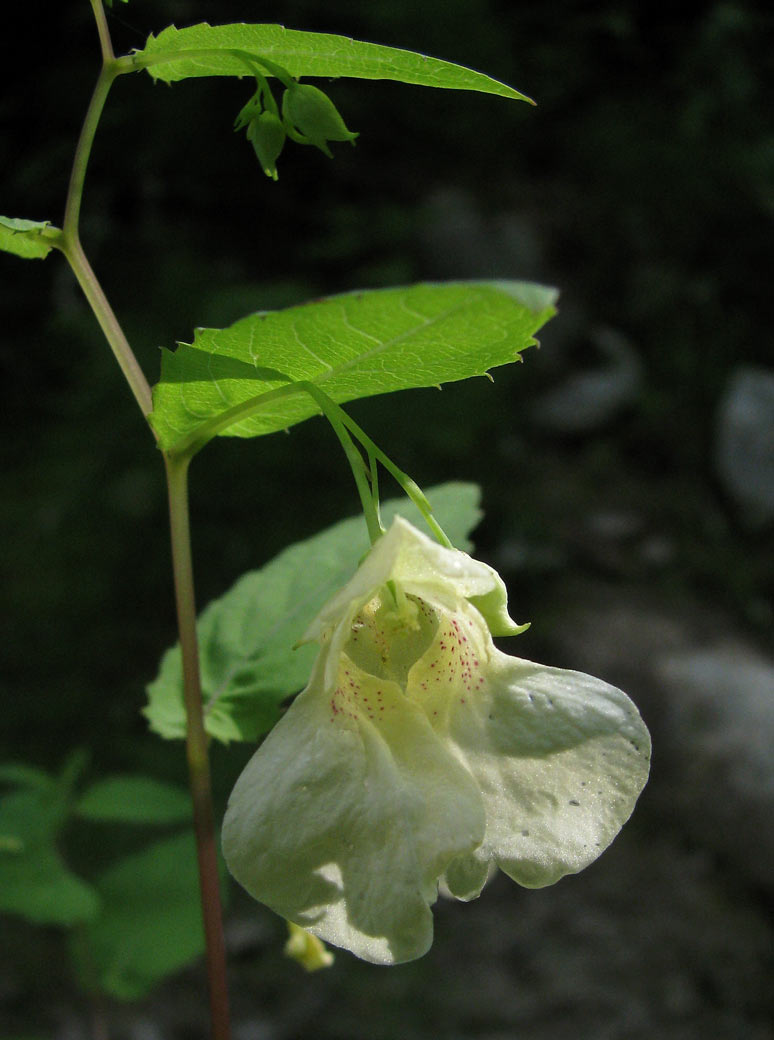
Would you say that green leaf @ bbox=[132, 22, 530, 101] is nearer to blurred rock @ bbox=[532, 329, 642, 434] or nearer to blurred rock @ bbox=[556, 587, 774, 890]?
→ blurred rock @ bbox=[556, 587, 774, 890]

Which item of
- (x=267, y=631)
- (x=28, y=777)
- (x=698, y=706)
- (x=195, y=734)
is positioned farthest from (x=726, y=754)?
(x=195, y=734)

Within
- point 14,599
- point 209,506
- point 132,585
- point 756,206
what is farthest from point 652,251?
point 14,599

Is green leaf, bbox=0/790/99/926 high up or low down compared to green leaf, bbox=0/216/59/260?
down

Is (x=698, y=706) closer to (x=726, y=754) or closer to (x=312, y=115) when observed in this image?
(x=726, y=754)

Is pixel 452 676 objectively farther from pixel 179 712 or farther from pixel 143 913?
pixel 143 913

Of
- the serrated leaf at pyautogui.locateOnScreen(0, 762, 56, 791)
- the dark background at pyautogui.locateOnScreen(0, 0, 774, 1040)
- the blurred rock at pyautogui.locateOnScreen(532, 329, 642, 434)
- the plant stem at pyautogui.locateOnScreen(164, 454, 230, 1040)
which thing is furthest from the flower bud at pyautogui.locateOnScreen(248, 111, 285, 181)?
the blurred rock at pyautogui.locateOnScreen(532, 329, 642, 434)

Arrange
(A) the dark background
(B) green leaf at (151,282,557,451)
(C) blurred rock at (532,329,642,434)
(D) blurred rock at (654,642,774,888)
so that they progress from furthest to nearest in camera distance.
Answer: (C) blurred rock at (532,329,642,434) < (D) blurred rock at (654,642,774,888) < (A) the dark background < (B) green leaf at (151,282,557,451)

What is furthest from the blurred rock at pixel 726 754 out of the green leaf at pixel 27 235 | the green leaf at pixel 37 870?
the green leaf at pixel 27 235
